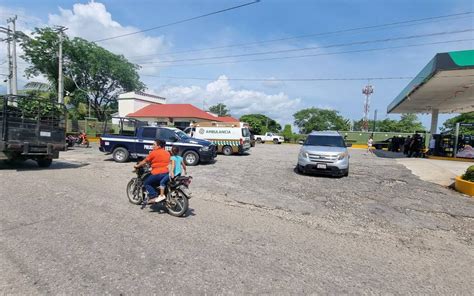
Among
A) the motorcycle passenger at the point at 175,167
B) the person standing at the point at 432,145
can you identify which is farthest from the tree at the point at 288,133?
the motorcycle passenger at the point at 175,167

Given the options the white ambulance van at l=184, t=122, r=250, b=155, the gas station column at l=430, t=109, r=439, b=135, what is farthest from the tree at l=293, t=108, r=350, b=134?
the white ambulance van at l=184, t=122, r=250, b=155

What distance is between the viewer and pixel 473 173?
827cm

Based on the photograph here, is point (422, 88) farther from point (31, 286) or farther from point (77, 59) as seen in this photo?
point (77, 59)

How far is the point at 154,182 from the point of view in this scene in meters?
5.48

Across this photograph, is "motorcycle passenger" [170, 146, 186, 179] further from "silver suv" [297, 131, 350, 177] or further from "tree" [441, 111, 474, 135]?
"tree" [441, 111, 474, 135]

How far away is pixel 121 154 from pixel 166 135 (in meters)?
2.46

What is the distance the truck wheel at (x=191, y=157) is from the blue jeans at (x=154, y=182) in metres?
7.01

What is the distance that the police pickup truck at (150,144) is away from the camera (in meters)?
12.5

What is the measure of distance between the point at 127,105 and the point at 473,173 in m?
43.7

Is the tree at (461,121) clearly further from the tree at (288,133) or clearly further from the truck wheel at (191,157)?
the truck wheel at (191,157)

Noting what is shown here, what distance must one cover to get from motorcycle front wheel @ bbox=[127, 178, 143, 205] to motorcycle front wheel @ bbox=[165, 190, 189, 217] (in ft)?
3.10

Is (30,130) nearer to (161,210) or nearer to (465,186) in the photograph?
(161,210)

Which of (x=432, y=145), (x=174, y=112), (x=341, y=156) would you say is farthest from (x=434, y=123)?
(x=174, y=112)

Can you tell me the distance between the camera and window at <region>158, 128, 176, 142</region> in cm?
1251
